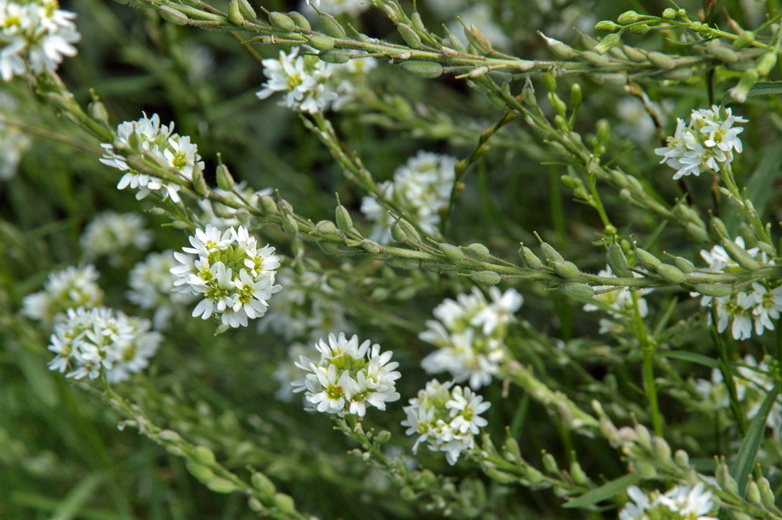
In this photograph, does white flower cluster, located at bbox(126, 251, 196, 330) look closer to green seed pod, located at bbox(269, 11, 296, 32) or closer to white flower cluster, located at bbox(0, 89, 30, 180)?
white flower cluster, located at bbox(0, 89, 30, 180)

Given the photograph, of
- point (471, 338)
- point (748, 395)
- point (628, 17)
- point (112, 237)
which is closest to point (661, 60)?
point (628, 17)

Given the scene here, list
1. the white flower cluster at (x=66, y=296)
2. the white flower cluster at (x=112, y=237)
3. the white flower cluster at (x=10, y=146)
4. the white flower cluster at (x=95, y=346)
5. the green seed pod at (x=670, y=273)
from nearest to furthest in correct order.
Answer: the green seed pod at (x=670, y=273), the white flower cluster at (x=95, y=346), the white flower cluster at (x=66, y=296), the white flower cluster at (x=112, y=237), the white flower cluster at (x=10, y=146)

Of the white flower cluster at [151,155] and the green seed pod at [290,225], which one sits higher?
the white flower cluster at [151,155]

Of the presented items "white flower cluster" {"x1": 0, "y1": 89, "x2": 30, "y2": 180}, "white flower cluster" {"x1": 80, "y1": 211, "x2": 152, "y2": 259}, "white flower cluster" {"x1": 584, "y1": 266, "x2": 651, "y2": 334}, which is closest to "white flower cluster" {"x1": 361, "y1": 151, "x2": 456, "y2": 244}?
"white flower cluster" {"x1": 584, "y1": 266, "x2": 651, "y2": 334}

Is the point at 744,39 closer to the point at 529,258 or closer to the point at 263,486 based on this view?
the point at 529,258

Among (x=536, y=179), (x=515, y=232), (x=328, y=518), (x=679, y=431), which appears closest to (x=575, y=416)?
(x=679, y=431)

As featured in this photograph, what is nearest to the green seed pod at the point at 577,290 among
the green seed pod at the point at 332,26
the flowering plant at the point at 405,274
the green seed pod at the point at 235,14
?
the flowering plant at the point at 405,274

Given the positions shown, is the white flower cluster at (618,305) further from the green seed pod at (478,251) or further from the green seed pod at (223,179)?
the green seed pod at (223,179)
